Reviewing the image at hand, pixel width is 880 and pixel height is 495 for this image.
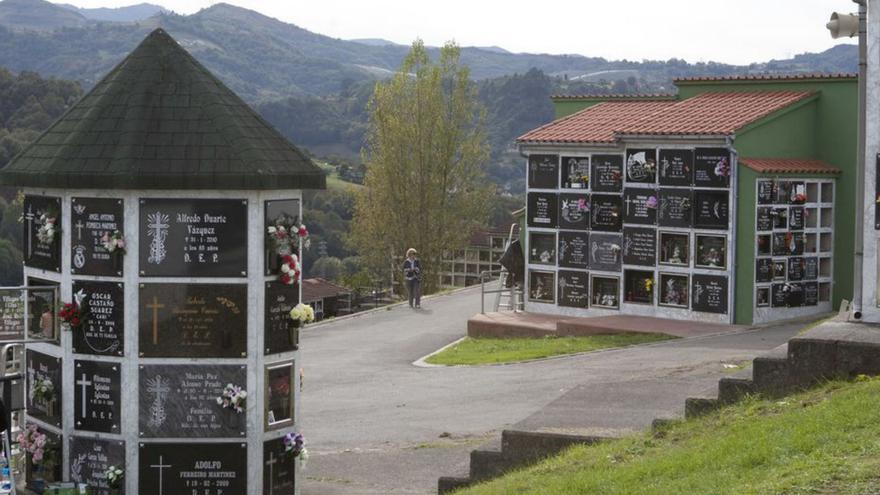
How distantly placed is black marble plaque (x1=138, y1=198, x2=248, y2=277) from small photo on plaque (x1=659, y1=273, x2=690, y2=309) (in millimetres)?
13792

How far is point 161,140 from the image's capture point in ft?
38.3

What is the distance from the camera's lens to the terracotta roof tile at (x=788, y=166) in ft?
75.9

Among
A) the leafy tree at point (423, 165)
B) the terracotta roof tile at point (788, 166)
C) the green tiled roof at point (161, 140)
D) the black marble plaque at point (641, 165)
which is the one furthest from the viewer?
the leafy tree at point (423, 165)

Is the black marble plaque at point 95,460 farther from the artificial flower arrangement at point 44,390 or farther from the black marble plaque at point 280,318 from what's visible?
the black marble plaque at point 280,318

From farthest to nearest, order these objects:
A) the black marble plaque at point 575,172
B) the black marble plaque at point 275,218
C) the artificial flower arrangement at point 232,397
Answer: the black marble plaque at point 575,172 < the black marble plaque at point 275,218 < the artificial flower arrangement at point 232,397

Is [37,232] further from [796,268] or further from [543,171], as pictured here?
[796,268]

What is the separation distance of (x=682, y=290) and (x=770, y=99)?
13.6 feet

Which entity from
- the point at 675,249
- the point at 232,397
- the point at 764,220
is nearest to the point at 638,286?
the point at 675,249

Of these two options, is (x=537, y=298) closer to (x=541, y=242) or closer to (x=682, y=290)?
(x=541, y=242)

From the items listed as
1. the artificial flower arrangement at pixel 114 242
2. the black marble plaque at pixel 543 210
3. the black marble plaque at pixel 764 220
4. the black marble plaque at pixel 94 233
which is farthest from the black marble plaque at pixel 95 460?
the black marble plaque at pixel 543 210

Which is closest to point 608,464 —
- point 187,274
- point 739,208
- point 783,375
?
point 783,375

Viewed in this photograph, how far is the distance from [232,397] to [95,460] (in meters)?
1.40

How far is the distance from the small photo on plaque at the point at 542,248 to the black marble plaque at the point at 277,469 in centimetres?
1419

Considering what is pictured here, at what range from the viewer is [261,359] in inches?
463
